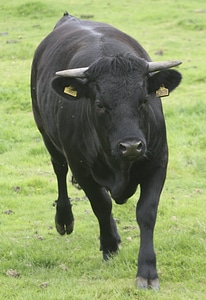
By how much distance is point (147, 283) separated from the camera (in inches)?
216

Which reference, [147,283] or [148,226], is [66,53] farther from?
[147,283]

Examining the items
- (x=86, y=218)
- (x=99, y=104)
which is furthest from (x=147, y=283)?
(x=86, y=218)

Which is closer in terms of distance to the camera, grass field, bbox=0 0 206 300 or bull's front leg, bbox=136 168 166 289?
bull's front leg, bbox=136 168 166 289

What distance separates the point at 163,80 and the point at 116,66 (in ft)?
1.67

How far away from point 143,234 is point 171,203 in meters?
2.93

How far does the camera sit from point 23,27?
77.4ft

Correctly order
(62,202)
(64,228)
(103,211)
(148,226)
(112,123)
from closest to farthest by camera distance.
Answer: (112,123), (148,226), (103,211), (64,228), (62,202)

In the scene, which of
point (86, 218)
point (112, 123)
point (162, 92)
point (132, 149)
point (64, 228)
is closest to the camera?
point (132, 149)

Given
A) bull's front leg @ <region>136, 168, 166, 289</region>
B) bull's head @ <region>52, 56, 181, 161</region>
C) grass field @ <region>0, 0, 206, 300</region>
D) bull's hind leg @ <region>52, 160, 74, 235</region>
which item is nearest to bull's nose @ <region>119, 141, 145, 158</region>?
bull's head @ <region>52, 56, 181, 161</region>

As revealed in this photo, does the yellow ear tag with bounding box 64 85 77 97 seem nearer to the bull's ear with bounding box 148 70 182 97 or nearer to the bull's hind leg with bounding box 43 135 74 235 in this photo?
the bull's ear with bounding box 148 70 182 97

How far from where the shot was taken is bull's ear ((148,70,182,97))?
18.9 ft

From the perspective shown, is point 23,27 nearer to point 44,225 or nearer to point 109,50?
point 44,225

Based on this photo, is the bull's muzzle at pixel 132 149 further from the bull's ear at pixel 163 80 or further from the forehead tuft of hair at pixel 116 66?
the bull's ear at pixel 163 80

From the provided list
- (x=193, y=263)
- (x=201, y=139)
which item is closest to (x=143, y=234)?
(x=193, y=263)
